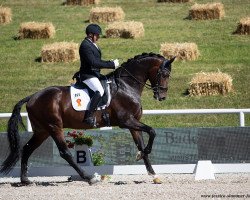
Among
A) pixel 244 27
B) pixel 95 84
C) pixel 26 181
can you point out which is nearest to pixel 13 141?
pixel 26 181

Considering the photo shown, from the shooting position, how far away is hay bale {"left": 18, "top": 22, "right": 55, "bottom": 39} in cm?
2828

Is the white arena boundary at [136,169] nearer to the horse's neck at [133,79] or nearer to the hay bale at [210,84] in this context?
the horse's neck at [133,79]

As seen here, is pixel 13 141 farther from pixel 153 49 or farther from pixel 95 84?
pixel 153 49

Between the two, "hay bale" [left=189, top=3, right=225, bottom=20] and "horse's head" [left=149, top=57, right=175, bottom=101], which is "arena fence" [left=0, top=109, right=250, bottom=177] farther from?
"hay bale" [left=189, top=3, right=225, bottom=20]

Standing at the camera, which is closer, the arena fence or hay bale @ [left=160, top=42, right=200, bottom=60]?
the arena fence

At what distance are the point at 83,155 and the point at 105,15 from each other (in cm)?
1361

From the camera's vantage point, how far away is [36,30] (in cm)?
2839

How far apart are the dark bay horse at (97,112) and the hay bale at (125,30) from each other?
11.9 m

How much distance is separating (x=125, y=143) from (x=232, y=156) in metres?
2.07

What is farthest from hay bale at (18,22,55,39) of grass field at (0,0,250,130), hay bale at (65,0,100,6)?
hay bale at (65,0,100,6)

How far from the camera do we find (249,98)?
22938mm

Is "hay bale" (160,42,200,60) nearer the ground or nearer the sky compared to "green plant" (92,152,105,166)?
nearer the sky

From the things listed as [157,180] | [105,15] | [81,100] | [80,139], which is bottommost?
[157,180]

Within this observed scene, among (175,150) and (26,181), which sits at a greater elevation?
(175,150)
